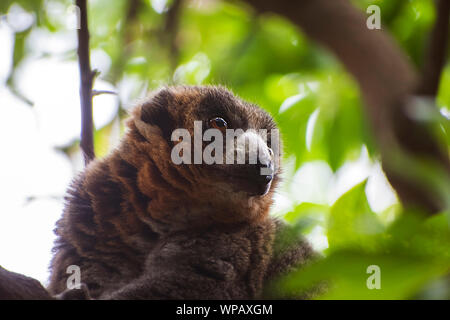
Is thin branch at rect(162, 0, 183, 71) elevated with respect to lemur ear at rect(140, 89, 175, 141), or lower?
elevated

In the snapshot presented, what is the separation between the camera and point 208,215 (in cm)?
310

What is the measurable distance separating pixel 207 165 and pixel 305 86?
1.70m

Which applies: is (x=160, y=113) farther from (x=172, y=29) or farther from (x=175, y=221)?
(x=172, y=29)

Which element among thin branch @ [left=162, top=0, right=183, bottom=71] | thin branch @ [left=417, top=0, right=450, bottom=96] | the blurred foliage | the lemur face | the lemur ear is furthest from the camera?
thin branch @ [left=162, top=0, right=183, bottom=71]

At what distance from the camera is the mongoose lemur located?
2816 mm

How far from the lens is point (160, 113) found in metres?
3.49

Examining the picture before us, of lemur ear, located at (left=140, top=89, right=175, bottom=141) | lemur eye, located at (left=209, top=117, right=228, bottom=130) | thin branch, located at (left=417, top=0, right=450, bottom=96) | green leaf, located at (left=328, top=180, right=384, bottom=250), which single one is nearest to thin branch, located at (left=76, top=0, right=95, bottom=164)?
lemur ear, located at (left=140, top=89, right=175, bottom=141)

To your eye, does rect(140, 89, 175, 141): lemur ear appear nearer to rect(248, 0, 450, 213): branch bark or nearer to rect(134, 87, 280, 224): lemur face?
rect(134, 87, 280, 224): lemur face

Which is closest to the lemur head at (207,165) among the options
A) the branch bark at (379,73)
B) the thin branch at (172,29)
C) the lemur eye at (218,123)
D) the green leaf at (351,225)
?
the lemur eye at (218,123)

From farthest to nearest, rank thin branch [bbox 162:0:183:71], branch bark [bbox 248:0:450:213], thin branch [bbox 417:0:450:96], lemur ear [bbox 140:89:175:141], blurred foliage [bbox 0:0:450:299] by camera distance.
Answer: thin branch [bbox 162:0:183:71], lemur ear [bbox 140:89:175:141], branch bark [bbox 248:0:450:213], thin branch [bbox 417:0:450:96], blurred foliage [bbox 0:0:450:299]

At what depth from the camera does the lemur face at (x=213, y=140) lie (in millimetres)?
3016

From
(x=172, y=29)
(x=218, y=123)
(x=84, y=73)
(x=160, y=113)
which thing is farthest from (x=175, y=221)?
(x=172, y=29)

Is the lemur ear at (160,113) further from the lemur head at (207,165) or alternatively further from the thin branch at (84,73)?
the thin branch at (84,73)

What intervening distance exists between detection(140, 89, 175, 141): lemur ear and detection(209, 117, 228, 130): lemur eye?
29 centimetres
